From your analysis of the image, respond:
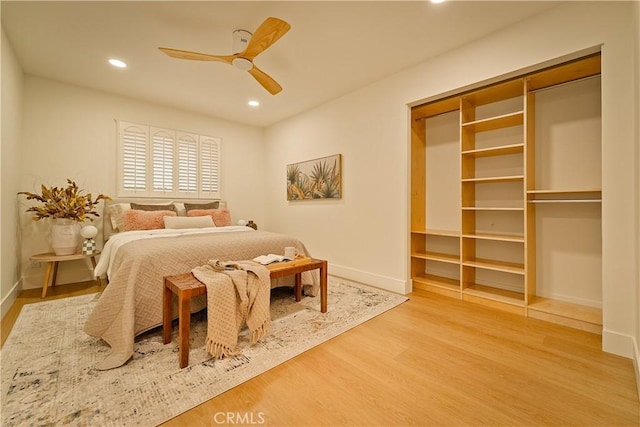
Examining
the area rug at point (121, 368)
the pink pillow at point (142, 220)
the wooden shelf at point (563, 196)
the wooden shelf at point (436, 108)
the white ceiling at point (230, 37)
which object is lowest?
the area rug at point (121, 368)

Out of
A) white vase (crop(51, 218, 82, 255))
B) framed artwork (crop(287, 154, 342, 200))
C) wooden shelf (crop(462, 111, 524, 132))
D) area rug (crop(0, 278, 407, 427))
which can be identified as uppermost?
wooden shelf (crop(462, 111, 524, 132))

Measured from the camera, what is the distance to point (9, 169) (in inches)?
104

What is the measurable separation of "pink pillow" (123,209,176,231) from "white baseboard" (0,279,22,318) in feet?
3.73

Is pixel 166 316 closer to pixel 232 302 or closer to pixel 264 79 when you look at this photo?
pixel 232 302

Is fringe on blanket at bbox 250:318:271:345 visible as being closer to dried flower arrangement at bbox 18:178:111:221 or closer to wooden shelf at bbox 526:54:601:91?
dried flower arrangement at bbox 18:178:111:221

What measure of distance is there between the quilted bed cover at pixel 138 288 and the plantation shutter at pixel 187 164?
2198mm

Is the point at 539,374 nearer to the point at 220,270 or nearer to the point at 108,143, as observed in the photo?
the point at 220,270

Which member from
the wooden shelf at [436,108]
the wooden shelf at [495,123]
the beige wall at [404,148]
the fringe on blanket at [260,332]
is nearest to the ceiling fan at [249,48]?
the beige wall at [404,148]

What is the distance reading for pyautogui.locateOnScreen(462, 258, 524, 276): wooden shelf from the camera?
2463 mm

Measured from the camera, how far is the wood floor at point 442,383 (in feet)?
4.17

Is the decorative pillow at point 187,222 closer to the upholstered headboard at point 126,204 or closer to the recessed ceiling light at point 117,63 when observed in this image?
the upholstered headboard at point 126,204

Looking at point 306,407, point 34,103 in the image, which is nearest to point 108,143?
point 34,103

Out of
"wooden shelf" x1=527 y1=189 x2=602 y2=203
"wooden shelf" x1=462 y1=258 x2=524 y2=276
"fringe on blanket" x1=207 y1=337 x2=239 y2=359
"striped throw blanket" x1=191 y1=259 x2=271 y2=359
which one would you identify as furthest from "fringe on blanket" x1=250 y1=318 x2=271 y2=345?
"wooden shelf" x1=527 y1=189 x2=602 y2=203

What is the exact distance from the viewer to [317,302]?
9.05 feet
